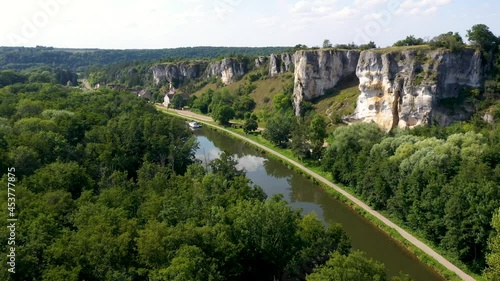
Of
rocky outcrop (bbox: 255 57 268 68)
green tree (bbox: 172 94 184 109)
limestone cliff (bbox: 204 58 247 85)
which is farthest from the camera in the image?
limestone cliff (bbox: 204 58 247 85)

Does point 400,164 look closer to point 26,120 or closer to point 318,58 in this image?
point 26,120

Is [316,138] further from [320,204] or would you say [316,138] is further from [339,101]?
[339,101]

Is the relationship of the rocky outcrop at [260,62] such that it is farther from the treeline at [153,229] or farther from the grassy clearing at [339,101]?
the treeline at [153,229]

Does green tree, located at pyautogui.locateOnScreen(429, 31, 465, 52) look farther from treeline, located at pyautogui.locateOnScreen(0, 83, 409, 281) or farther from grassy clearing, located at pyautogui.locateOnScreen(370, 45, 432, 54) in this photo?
treeline, located at pyautogui.locateOnScreen(0, 83, 409, 281)

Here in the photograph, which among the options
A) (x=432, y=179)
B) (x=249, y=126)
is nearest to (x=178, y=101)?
(x=249, y=126)

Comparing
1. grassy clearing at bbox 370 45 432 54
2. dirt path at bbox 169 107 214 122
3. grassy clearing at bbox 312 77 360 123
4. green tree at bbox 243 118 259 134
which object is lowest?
dirt path at bbox 169 107 214 122

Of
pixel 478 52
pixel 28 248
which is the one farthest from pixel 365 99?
pixel 28 248

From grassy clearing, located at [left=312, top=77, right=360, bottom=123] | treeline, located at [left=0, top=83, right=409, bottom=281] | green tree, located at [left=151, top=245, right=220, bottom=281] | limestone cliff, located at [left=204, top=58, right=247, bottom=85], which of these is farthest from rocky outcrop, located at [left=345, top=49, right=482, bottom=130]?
limestone cliff, located at [left=204, top=58, right=247, bottom=85]
